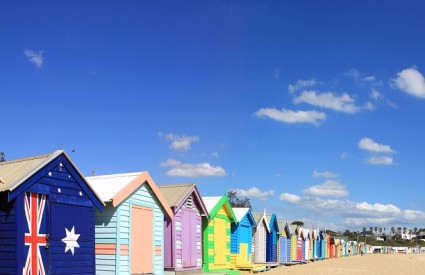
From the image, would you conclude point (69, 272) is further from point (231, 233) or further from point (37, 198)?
point (231, 233)

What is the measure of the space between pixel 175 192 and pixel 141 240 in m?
4.55

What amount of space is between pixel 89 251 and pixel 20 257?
2.75 meters

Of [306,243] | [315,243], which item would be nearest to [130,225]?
[306,243]

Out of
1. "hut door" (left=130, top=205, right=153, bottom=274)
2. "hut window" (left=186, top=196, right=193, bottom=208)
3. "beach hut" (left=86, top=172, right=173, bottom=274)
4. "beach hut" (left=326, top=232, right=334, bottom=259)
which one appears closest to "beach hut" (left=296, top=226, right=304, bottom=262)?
"beach hut" (left=326, top=232, right=334, bottom=259)

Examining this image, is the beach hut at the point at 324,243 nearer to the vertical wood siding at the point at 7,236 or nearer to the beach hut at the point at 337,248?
the beach hut at the point at 337,248

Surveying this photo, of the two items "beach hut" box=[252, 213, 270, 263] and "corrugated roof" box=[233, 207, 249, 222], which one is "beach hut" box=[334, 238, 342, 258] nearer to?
"beach hut" box=[252, 213, 270, 263]

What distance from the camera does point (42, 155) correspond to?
46.6 feet

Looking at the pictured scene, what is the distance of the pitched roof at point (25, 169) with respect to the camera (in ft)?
41.2

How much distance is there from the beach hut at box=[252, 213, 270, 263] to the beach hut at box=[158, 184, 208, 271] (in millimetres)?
11749

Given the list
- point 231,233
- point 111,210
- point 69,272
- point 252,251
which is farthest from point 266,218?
point 69,272

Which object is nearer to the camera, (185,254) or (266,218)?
(185,254)

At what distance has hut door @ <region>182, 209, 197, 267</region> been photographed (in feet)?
74.2

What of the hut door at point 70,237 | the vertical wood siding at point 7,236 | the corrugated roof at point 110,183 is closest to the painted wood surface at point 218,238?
the corrugated roof at point 110,183

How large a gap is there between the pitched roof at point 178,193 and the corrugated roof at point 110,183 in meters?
3.46
